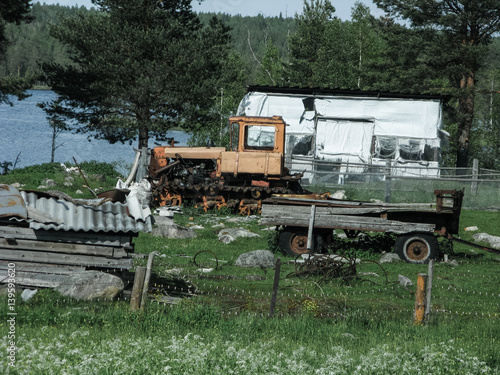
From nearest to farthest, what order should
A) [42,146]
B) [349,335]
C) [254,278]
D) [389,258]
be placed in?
[349,335] < [254,278] < [389,258] < [42,146]

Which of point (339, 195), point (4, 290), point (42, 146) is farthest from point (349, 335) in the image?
point (42, 146)

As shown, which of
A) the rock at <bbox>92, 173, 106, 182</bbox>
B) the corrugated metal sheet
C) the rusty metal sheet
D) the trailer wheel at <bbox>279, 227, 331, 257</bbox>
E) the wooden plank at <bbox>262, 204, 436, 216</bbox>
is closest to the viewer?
the rusty metal sheet

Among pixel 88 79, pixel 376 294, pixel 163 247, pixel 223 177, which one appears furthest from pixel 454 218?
pixel 88 79

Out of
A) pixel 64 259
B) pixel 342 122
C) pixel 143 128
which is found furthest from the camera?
pixel 143 128

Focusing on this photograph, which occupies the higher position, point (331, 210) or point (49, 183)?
point (331, 210)

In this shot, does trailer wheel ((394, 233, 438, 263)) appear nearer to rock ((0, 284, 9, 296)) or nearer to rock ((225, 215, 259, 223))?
rock ((225, 215, 259, 223))

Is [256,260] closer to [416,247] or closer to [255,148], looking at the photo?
[416,247]

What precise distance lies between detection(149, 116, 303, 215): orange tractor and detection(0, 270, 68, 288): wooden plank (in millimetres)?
11163

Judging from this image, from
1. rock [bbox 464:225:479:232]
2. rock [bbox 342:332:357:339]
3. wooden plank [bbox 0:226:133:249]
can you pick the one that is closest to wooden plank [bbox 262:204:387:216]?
wooden plank [bbox 0:226:133:249]

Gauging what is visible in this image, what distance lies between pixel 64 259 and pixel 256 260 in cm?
418

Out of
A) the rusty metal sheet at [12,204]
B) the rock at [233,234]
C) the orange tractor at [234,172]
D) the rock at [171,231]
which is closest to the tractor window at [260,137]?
the orange tractor at [234,172]

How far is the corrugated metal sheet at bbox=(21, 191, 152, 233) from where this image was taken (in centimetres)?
976

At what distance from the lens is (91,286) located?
9.45 m

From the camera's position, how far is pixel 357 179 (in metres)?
25.8
